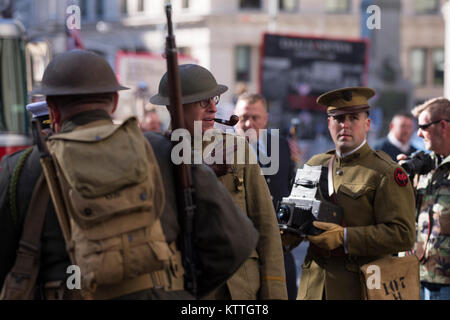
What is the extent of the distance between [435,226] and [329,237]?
129 cm

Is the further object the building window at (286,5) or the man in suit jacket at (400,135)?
the building window at (286,5)

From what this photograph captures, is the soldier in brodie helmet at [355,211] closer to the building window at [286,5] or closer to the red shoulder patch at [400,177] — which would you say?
the red shoulder patch at [400,177]

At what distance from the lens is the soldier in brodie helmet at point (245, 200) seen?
368cm

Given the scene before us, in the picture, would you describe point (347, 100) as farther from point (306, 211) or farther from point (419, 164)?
point (419, 164)

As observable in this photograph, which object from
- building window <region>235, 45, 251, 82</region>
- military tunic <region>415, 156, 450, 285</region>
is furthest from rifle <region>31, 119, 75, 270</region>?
building window <region>235, 45, 251, 82</region>

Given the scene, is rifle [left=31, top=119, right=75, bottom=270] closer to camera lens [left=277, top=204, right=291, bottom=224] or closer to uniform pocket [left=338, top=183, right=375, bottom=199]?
camera lens [left=277, top=204, right=291, bottom=224]

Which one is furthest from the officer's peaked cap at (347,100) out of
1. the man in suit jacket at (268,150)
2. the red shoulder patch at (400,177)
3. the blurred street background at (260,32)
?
the blurred street background at (260,32)

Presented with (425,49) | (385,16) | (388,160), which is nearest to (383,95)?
(385,16)

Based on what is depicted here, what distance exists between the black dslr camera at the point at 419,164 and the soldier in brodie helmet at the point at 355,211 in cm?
62

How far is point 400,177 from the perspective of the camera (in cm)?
470

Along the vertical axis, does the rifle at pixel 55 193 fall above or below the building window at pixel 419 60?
above
